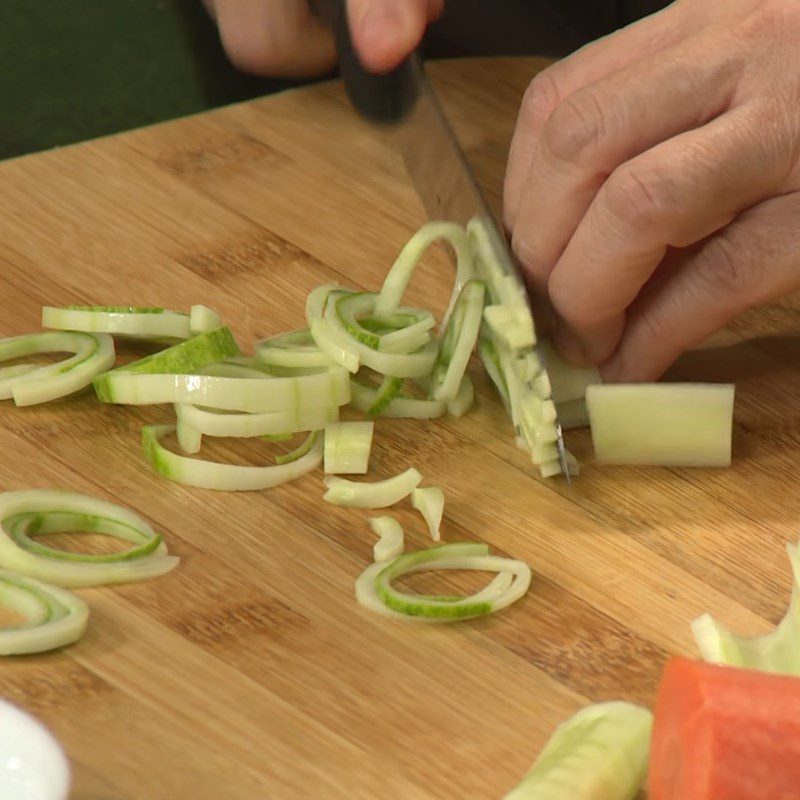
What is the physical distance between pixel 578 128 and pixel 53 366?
0.68 meters

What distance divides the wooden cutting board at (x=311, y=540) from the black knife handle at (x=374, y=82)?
8 centimetres

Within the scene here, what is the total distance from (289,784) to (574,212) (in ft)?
2.61

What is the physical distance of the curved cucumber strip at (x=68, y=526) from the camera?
157cm

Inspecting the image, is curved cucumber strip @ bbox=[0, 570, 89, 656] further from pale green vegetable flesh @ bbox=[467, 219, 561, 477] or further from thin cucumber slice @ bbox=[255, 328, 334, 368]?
pale green vegetable flesh @ bbox=[467, 219, 561, 477]

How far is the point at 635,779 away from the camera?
1.33 m

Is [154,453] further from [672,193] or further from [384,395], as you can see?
[672,193]

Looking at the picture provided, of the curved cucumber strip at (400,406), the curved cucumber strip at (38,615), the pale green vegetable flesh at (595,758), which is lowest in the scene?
the pale green vegetable flesh at (595,758)

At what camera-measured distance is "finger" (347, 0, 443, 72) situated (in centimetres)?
211

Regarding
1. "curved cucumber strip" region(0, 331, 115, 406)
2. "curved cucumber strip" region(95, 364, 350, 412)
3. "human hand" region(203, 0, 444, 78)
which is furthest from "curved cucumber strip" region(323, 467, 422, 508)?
"human hand" region(203, 0, 444, 78)

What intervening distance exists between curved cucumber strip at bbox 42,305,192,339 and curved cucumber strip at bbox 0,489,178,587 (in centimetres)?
30

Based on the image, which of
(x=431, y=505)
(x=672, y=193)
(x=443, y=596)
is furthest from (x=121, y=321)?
(x=672, y=193)

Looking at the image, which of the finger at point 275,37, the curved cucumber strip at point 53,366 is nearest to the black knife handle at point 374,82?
the finger at point 275,37

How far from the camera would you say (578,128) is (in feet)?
5.83

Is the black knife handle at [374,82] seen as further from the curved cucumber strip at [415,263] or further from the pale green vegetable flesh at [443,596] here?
the pale green vegetable flesh at [443,596]
